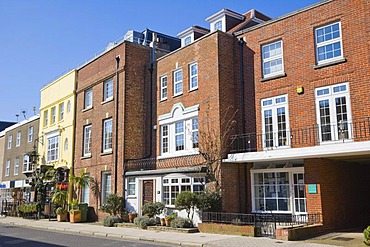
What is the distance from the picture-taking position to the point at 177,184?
19109 millimetres

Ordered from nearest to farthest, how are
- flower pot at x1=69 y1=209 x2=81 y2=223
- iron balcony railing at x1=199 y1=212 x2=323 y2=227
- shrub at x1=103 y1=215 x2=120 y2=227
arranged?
1. iron balcony railing at x1=199 y1=212 x2=323 y2=227
2. shrub at x1=103 y1=215 x2=120 y2=227
3. flower pot at x1=69 y1=209 x2=81 y2=223

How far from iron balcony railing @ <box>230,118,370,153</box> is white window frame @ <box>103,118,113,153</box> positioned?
889 centimetres

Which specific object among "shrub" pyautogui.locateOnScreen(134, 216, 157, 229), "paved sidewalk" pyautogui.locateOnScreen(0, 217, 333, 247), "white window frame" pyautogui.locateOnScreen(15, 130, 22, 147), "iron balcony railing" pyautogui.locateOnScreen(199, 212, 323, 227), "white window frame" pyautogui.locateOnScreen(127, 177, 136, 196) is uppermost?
"white window frame" pyautogui.locateOnScreen(15, 130, 22, 147)

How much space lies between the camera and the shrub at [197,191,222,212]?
1641cm

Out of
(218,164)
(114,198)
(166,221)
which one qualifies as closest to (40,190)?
(114,198)

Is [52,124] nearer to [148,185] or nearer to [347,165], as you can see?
[148,185]

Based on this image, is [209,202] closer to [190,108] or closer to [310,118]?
[190,108]

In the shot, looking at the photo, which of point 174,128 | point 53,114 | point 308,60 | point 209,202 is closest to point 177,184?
point 209,202

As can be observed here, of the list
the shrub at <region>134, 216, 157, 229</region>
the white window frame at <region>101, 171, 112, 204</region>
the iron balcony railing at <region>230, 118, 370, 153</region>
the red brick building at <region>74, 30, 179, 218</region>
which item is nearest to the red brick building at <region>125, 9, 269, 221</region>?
the iron balcony railing at <region>230, 118, 370, 153</region>

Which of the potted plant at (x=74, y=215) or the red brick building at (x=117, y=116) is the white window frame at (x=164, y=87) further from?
the potted plant at (x=74, y=215)

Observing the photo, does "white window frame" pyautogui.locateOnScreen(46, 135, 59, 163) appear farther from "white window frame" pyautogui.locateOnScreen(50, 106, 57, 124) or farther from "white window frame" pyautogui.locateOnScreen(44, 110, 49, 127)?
"white window frame" pyautogui.locateOnScreen(44, 110, 49, 127)

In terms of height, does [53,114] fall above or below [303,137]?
above

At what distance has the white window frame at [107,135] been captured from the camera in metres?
23.8

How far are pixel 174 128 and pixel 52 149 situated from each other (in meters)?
13.4
